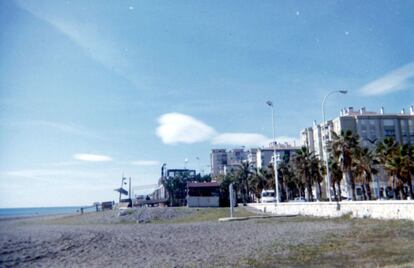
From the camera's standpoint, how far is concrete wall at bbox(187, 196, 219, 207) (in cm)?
6812

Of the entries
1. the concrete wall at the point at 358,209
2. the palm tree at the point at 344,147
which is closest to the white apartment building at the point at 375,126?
the palm tree at the point at 344,147

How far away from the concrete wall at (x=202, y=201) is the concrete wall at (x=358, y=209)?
23856 millimetres

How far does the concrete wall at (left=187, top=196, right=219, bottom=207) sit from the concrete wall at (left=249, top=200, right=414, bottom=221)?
23.9 m

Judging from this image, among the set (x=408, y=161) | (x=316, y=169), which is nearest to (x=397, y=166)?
(x=408, y=161)

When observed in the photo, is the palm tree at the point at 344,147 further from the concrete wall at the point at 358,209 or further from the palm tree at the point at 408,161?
the concrete wall at the point at 358,209

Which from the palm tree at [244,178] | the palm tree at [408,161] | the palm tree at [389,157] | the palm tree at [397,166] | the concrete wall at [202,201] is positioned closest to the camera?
the palm tree at [408,161]

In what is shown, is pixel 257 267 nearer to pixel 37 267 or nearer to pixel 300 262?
pixel 300 262

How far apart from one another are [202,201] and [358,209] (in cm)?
4052

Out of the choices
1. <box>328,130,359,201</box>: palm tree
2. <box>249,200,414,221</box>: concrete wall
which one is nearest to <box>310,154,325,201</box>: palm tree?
<box>328,130,359,201</box>: palm tree

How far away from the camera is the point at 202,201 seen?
68562mm

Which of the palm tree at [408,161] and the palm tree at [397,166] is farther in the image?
the palm tree at [397,166]

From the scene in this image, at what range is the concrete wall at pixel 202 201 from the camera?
2682 inches

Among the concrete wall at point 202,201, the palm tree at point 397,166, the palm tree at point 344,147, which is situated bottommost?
the concrete wall at point 202,201

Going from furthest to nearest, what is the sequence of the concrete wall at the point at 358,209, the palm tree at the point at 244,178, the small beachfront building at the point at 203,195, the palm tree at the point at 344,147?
the palm tree at the point at 244,178
the small beachfront building at the point at 203,195
the palm tree at the point at 344,147
the concrete wall at the point at 358,209
